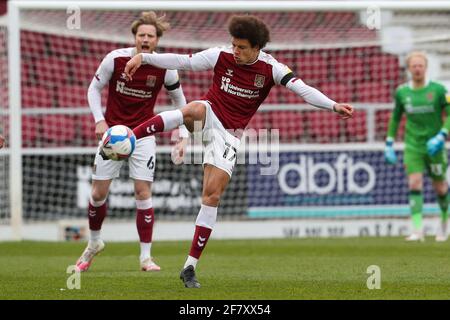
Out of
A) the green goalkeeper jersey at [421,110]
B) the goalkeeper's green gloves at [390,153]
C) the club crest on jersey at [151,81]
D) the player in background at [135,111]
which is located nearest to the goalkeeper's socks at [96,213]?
the player in background at [135,111]

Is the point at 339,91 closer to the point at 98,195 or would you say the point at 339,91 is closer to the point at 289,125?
the point at 289,125

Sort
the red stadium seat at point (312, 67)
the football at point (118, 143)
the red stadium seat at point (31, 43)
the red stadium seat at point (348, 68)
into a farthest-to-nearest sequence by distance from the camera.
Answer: the red stadium seat at point (312, 67) < the red stadium seat at point (348, 68) < the red stadium seat at point (31, 43) < the football at point (118, 143)

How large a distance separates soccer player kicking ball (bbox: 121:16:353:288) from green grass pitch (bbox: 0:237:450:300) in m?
0.59

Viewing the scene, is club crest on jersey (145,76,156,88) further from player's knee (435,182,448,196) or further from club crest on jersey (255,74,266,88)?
player's knee (435,182,448,196)

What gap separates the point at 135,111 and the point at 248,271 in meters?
1.78

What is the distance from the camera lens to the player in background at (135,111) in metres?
9.45

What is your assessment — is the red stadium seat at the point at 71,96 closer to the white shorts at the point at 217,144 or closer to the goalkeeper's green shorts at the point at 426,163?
the goalkeeper's green shorts at the point at 426,163

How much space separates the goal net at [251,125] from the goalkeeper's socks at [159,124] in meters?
6.41

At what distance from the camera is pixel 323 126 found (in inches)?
687

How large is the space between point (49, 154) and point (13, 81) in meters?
1.35

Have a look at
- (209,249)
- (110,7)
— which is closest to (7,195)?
(110,7)

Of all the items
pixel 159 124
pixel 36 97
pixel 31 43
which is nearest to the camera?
pixel 159 124

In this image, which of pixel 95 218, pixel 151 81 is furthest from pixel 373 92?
pixel 95 218
